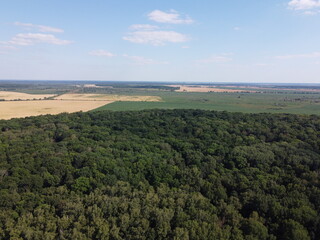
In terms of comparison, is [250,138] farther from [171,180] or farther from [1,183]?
[1,183]

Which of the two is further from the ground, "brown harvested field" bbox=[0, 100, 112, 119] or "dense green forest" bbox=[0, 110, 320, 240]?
"brown harvested field" bbox=[0, 100, 112, 119]

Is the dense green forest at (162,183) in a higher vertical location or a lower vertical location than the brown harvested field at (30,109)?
lower

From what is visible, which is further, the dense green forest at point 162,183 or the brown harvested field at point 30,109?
the brown harvested field at point 30,109

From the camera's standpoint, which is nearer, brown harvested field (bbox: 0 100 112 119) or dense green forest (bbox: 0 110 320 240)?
dense green forest (bbox: 0 110 320 240)

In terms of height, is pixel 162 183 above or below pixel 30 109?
below

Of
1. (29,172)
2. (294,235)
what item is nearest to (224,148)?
(294,235)

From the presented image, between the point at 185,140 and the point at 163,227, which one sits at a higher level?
the point at 185,140

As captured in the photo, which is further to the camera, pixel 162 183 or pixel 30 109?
pixel 30 109

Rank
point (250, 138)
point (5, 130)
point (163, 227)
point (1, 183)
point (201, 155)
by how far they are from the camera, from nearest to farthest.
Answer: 1. point (163, 227)
2. point (1, 183)
3. point (201, 155)
4. point (250, 138)
5. point (5, 130)
